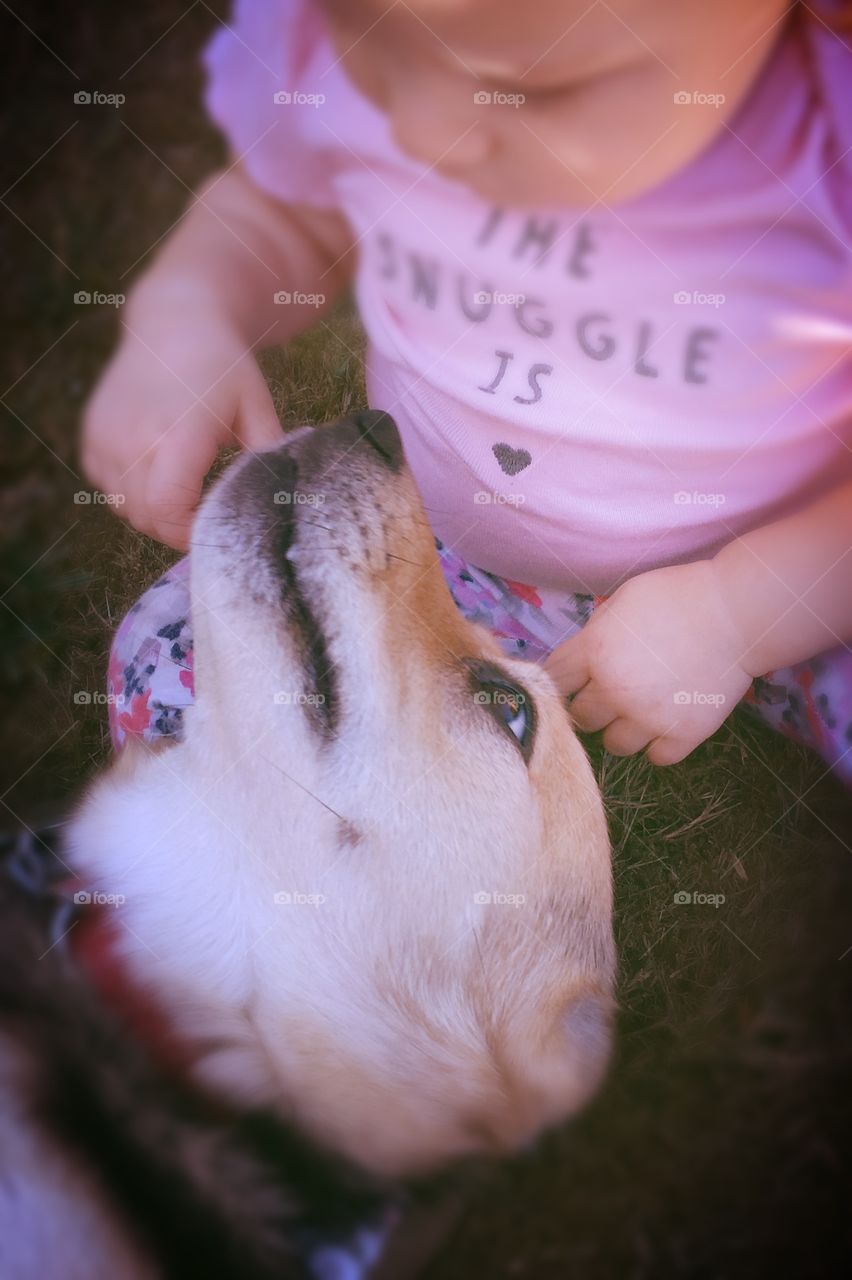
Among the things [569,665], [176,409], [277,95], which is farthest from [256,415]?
[569,665]

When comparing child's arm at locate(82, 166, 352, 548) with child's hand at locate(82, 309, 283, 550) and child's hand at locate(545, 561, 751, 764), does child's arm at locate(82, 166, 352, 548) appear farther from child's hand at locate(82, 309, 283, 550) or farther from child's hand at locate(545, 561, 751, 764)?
child's hand at locate(545, 561, 751, 764)

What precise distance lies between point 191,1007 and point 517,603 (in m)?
0.57

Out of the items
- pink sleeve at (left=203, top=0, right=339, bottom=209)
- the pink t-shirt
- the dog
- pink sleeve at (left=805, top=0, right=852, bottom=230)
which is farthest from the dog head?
pink sleeve at (left=805, top=0, right=852, bottom=230)

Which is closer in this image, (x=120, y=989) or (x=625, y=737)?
(x=120, y=989)

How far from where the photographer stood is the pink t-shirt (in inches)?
34.7

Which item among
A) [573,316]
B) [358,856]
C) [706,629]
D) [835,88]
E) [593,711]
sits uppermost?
[835,88]

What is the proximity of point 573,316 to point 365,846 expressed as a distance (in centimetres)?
59

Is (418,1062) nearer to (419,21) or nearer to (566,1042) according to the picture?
(566,1042)

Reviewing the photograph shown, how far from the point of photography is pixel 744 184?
0.88 meters

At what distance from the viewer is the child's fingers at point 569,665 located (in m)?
0.99

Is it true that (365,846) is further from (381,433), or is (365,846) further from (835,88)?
(835,88)

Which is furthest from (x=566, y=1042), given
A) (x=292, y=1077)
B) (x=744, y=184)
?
(x=744, y=184)

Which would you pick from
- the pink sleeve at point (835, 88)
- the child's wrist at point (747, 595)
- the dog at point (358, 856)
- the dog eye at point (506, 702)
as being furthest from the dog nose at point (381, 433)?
the pink sleeve at point (835, 88)

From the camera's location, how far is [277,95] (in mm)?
942
